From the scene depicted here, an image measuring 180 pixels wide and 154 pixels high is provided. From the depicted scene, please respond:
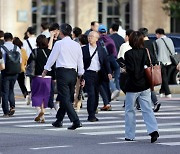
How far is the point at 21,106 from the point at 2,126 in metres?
5.96

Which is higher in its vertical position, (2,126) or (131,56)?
(131,56)

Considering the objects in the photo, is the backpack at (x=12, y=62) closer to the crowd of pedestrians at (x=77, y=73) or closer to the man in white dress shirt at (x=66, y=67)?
the crowd of pedestrians at (x=77, y=73)

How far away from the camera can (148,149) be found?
50.1 ft

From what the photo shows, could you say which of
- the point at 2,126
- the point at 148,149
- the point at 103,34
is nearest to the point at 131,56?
the point at 148,149

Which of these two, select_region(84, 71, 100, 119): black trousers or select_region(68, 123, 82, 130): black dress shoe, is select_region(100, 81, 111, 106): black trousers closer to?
select_region(84, 71, 100, 119): black trousers

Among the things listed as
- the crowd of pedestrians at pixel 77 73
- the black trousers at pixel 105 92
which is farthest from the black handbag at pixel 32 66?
the black trousers at pixel 105 92

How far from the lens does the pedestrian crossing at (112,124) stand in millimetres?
17227

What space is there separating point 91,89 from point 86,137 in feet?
11.0

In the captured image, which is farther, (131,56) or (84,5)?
(84,5)

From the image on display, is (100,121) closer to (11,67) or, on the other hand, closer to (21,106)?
(11,67)

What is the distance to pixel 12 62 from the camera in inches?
867

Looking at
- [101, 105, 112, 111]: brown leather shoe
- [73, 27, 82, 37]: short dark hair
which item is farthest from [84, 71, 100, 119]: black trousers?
[73, 27, 82, 37]: short dark hair

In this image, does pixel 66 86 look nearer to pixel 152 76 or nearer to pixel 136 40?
pixel 136 40

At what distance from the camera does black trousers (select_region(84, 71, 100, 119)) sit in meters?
20.3
